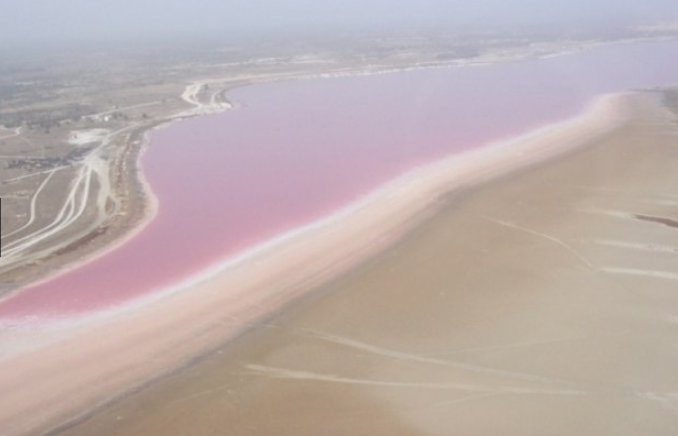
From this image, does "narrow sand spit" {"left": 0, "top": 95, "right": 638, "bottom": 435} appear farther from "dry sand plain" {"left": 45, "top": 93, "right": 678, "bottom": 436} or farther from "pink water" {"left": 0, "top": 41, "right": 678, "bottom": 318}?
"pink water" {"left": 0, "top": 41, "right": 678, "bottom": 318}

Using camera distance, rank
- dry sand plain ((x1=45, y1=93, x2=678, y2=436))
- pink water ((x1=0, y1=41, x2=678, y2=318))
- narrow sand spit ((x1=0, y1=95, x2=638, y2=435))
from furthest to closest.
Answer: pink water ((x1=0, y1=41, x2=678, y2=318)) < narrow sand spit ((x1=0, y1=95, x2=638, y2=435)) < dry sand plain ((x1=45, y1=93, x2=678, y2=436))

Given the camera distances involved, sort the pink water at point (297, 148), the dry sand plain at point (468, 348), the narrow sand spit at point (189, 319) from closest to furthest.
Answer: the dry sand plain at point (468, 348)
the narrow sand spit at point (189, 319)
the pink water at point (297, 148)

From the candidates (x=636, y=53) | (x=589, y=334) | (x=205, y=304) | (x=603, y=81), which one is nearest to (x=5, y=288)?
(x=205, y=304)

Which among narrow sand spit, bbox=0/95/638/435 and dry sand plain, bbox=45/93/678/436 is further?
narrow sand spit, bbox=0/95/638/435

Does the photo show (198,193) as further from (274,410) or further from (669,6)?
(669,6)

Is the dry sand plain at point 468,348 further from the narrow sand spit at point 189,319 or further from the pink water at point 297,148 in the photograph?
the pink water at point 297,148

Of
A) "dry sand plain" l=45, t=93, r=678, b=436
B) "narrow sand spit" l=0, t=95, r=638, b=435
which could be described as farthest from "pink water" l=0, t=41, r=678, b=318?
"dry sand plain" l=45, t=93, r=678, b=436

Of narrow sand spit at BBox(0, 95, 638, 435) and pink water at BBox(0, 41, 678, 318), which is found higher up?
pink water at BBox(0, 41, 678, 318)

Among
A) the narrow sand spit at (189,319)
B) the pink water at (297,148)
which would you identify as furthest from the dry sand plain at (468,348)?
the pink water at (297,148)
